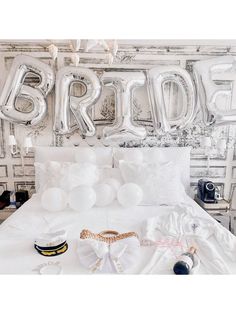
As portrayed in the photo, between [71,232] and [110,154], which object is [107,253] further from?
[110,154]

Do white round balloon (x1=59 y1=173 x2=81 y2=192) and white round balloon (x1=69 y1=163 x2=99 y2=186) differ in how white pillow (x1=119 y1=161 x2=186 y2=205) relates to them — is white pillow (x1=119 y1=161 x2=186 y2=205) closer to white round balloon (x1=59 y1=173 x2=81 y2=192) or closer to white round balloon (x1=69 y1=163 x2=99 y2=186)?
white round balloon (x1=69 y1=163 x2=99 y2=186)

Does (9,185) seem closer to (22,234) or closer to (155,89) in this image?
(22,234)

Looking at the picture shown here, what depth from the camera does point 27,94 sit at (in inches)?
99.4

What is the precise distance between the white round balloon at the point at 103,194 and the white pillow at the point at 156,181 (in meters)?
0.25

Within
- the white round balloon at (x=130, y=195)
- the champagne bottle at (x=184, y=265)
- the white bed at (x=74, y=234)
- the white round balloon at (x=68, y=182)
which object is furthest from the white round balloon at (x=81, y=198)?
the champagne bottle at (x=184, y=265)

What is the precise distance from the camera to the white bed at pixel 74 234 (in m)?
1.33

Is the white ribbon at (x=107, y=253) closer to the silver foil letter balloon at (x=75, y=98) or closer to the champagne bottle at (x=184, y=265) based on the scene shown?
the champagne bottle at (x=184, y=265)

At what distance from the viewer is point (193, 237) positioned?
162 centimetres

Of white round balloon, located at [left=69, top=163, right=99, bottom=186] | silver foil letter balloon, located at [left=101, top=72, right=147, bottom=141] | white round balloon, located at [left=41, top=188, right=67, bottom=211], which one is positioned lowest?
white round balloon, located at [left=41, top=188, right=67, bottom=211]

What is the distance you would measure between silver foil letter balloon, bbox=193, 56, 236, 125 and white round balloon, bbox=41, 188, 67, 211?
1687 millimetres

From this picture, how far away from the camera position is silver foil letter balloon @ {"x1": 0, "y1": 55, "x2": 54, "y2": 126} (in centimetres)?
249

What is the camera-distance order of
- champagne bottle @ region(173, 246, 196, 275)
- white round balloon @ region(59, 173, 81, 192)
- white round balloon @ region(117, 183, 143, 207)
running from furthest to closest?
white round balloon @ region(59, 173, 81, 192) → white round balloon @ region(117, 183, 143, 207) → champagne bottle @ region(173, 246, 196, 275)

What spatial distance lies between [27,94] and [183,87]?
161 cm

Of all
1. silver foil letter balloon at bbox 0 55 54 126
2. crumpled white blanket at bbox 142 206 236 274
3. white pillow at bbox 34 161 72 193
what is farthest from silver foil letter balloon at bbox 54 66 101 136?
crumpled white blanket at bbox 142 206 236 274
